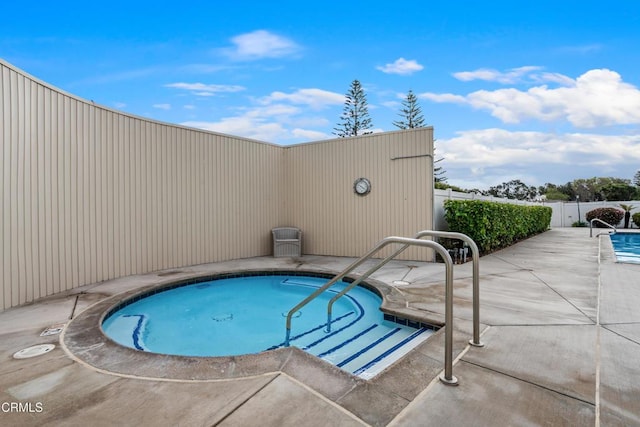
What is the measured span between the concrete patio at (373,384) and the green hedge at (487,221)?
3.59m

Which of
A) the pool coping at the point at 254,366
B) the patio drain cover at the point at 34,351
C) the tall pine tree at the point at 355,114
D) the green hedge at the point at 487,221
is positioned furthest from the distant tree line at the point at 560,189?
the patio drain cover at the point at 34,351

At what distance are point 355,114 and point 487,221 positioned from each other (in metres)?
15.8

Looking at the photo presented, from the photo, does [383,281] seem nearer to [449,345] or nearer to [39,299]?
[449,345]

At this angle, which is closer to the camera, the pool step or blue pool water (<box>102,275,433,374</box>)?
the pool step

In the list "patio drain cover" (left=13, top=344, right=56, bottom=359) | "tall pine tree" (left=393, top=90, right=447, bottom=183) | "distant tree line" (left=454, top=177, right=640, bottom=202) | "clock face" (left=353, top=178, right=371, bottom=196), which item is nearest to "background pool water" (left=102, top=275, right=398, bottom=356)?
"patio drain cover" (left=13, top=344, right=56, bottom=359)

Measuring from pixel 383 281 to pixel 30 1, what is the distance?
7.30 m

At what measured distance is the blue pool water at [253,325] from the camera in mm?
2967

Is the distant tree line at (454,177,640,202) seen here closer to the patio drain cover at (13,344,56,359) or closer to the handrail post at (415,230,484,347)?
the handrail post at (415,230,484,347)

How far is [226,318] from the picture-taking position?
4055mm

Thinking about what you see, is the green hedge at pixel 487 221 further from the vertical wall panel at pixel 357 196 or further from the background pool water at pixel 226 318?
the background pool water at pixel 226 318

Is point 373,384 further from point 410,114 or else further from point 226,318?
point 410,114

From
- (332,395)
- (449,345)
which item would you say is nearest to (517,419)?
(449,345)

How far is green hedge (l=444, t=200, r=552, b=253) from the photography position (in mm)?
6617

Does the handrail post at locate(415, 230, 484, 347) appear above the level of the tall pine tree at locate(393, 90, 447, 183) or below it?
below
